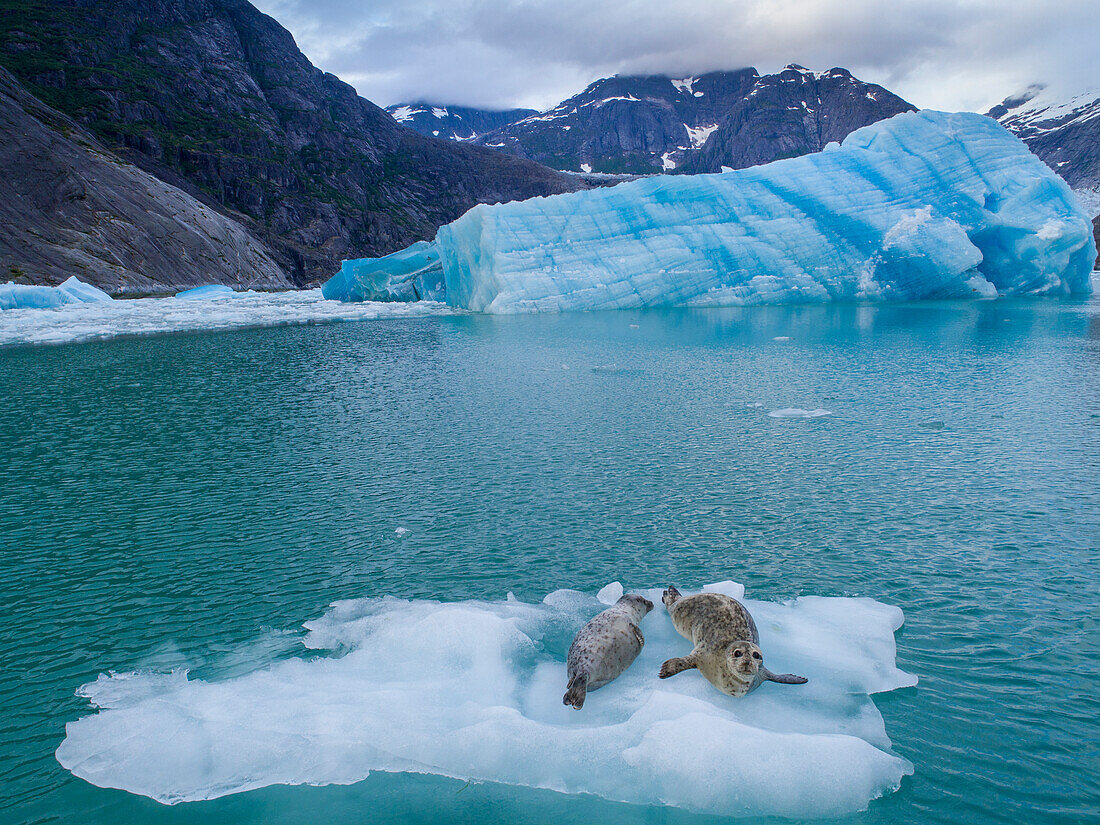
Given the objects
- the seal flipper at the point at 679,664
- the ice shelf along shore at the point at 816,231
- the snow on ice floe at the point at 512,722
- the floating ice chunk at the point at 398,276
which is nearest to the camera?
the snow on ice floe at the point at 512,722

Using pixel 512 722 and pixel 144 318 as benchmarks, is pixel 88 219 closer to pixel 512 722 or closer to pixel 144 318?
pixel 144 318

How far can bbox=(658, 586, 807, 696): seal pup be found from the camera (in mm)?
2783

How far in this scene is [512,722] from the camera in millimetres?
2705

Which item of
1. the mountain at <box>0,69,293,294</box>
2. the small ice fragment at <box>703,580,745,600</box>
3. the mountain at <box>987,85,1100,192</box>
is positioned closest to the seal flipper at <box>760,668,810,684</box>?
the small ice fragment at <box>703,580,745,600</box>

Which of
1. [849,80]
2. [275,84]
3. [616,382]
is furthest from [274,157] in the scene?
[849,80]

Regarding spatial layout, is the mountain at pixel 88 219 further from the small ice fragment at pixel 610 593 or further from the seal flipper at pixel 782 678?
the seal flipper at pixel 782 678

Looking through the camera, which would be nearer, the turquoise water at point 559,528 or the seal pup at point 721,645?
the turquoise water at point 559,528

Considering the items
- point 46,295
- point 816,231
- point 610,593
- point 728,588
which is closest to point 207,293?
point 46,295

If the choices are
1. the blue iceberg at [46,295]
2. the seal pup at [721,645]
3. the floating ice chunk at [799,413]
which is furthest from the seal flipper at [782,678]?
the blue iceberg at [46,295]

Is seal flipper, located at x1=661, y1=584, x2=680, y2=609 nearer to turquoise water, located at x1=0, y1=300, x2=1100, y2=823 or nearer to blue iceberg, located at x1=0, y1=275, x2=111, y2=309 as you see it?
turquoise water, located at x1=0, y1=300, x2=1100, y2=823

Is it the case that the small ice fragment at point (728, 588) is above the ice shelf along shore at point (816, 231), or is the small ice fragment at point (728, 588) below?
below

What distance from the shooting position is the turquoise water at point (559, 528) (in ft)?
8.24

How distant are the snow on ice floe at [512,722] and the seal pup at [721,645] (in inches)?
2.3

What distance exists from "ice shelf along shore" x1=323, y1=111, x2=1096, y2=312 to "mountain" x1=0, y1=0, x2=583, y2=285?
1590 inches
